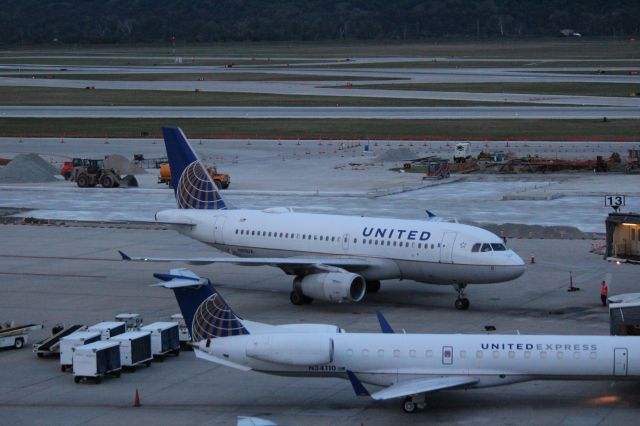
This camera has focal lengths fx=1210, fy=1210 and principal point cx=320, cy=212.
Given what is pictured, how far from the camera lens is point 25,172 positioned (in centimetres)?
9681

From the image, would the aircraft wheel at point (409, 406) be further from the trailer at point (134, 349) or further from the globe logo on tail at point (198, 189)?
the globe logo on tail at point (198, 189)

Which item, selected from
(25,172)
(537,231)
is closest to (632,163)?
(537,231)

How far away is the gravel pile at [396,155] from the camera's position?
342 ft

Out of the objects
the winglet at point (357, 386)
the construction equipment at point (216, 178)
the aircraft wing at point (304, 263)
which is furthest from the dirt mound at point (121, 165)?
the winglet at point (357, 386)

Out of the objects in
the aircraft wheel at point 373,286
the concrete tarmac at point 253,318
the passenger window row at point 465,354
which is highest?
the passenger window row at point 465,354

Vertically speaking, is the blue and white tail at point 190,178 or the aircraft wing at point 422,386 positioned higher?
the blue and white tail at point 190,178

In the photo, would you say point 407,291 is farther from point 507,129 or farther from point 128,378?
point 507,129

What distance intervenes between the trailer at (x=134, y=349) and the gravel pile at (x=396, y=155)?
213ft

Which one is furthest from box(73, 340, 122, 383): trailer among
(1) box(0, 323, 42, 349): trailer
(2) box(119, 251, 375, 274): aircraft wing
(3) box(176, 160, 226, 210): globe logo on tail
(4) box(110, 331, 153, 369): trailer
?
(3) box(176, 160, 226, 210): globe logo on tail

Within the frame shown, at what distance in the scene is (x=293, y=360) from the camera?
112 ft

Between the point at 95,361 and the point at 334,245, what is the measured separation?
15.5 meters

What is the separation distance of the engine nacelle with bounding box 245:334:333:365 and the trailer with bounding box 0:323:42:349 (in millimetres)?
12911

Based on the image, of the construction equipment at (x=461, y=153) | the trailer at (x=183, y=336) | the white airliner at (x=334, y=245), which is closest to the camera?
the trailer at (x=183, y=336)

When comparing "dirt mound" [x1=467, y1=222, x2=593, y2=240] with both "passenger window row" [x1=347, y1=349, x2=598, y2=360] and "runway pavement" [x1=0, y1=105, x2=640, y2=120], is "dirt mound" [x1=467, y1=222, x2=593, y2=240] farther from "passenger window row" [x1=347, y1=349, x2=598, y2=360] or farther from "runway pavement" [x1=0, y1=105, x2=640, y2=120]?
"runway pavement" [x1=0, y1=105, x2=640, y2=120]
